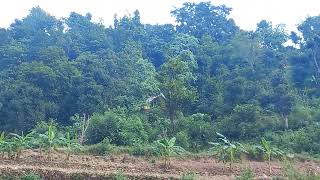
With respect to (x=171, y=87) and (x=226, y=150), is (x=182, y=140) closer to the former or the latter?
(x=171, y=87)

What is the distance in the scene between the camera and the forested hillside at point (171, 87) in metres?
24.2

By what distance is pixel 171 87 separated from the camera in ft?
82.4

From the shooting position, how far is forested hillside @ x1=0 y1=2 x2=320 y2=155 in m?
24.2

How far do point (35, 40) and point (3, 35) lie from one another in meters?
2.84

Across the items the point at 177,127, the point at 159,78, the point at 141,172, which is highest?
the point at 159,78

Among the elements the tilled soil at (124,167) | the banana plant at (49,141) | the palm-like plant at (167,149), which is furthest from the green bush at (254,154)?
the banana plant at (49,141)

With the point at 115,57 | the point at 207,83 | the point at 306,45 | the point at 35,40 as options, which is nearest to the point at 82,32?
the point at 35,40

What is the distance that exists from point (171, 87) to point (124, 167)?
10.0m

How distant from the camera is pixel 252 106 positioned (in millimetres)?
24422

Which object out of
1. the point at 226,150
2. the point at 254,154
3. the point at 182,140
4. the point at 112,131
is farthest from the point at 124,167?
the point at 182,140

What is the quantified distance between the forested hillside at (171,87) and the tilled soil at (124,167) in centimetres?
449

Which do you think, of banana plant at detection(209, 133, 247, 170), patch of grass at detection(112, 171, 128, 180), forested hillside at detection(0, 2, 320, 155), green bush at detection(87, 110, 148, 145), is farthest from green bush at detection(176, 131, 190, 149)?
patch of grass at detection(112, 171, 128, 180)

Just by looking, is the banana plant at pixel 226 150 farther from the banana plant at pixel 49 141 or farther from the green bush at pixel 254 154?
the banana plant at pixel 49 141

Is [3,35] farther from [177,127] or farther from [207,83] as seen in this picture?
[177,127]
